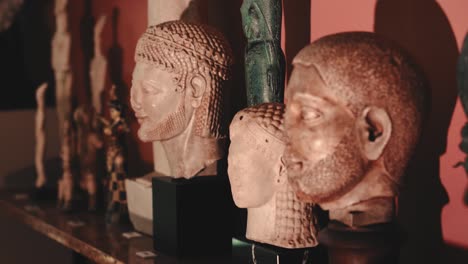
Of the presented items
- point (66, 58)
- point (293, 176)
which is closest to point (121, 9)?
point (66, 58)

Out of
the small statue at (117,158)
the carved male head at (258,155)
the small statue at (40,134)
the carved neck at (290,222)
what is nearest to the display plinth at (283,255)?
the carved neck at (290,222)

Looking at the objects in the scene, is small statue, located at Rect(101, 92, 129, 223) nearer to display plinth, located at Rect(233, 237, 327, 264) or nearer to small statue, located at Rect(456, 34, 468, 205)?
display plinth, located at Rect(233, 237, 327, 264)

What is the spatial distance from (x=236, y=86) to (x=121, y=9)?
1483 millimetres

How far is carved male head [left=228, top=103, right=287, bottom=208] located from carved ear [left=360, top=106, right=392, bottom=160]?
49cm

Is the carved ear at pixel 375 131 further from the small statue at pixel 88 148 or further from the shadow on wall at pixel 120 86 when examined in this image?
the shadow on wall at pixel 120 86

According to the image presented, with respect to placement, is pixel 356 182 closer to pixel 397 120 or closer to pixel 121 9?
pixel 397 120

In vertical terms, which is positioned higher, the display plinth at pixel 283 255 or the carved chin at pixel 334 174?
the carved chin at pixel 334 174

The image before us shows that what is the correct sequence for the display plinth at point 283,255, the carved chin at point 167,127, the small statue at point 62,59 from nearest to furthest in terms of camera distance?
the display plinth at point 283,255 → the carved chin at point 167,127 → the small statue at point 62,59

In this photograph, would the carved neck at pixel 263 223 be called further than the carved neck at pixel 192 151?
No

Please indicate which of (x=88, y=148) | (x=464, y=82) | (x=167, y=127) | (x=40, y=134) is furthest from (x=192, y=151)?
(x=40, y=134)

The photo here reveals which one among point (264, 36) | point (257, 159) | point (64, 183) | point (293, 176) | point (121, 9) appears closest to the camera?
point (293, 176)

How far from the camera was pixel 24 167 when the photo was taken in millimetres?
5641

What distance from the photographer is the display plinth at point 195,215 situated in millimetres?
3135

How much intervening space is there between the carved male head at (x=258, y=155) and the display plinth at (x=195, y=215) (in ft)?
1.76
